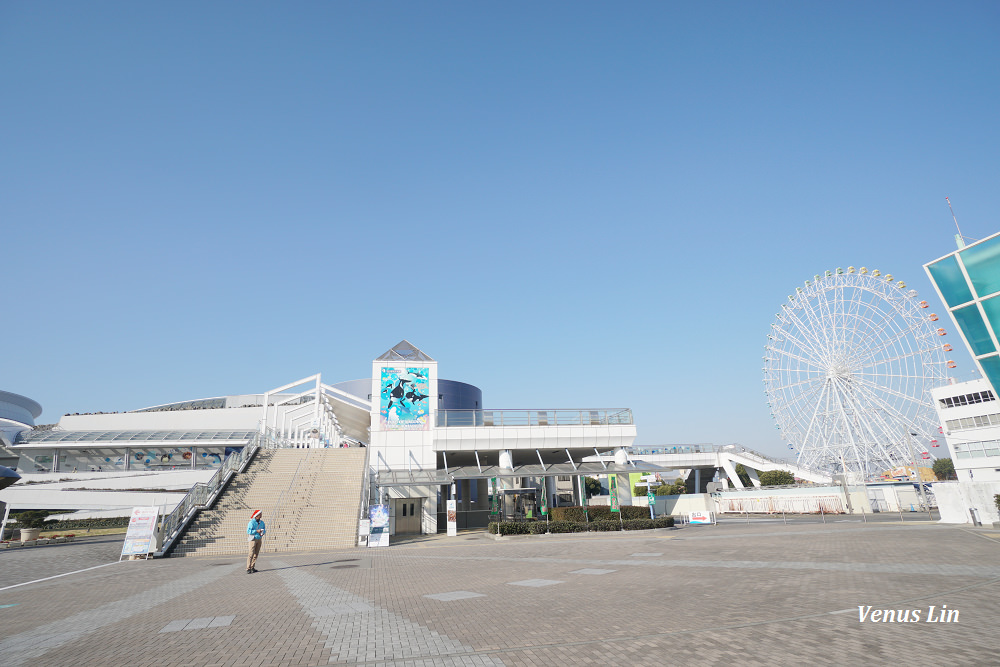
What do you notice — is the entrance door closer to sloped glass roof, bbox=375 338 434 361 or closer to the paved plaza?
sloped glass roof, bbox=375 338 434 361

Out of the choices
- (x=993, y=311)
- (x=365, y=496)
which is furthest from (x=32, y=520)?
(x=993, y=311)

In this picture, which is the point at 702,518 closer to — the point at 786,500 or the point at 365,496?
the point at 786,500

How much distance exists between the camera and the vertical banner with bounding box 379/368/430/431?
34.0m

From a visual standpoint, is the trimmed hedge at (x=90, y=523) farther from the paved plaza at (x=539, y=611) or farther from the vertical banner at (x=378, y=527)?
the paved plaza at (x=539, y=611)

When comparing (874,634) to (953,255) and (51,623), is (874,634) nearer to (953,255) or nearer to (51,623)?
(51,623)

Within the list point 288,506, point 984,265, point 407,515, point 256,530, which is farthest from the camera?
point 407,515

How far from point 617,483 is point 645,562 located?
18.6m

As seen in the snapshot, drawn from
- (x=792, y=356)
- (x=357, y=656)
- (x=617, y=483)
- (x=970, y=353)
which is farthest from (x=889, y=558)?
(x=792, y=356)

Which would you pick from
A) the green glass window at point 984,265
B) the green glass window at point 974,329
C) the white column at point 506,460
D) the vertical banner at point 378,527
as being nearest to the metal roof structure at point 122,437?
the white column at point 506,460

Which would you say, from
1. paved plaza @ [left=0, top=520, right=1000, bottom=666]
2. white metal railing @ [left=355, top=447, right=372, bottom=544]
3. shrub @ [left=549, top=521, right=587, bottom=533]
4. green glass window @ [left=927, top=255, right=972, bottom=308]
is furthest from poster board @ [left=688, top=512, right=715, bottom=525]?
white metal railing @ [left=355, top=447, right=372, bottom=544]

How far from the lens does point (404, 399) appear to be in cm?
3450

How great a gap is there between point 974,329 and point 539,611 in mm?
18550

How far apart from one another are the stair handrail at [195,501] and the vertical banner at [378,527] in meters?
7.77

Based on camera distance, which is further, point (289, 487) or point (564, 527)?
point (289, 487)
